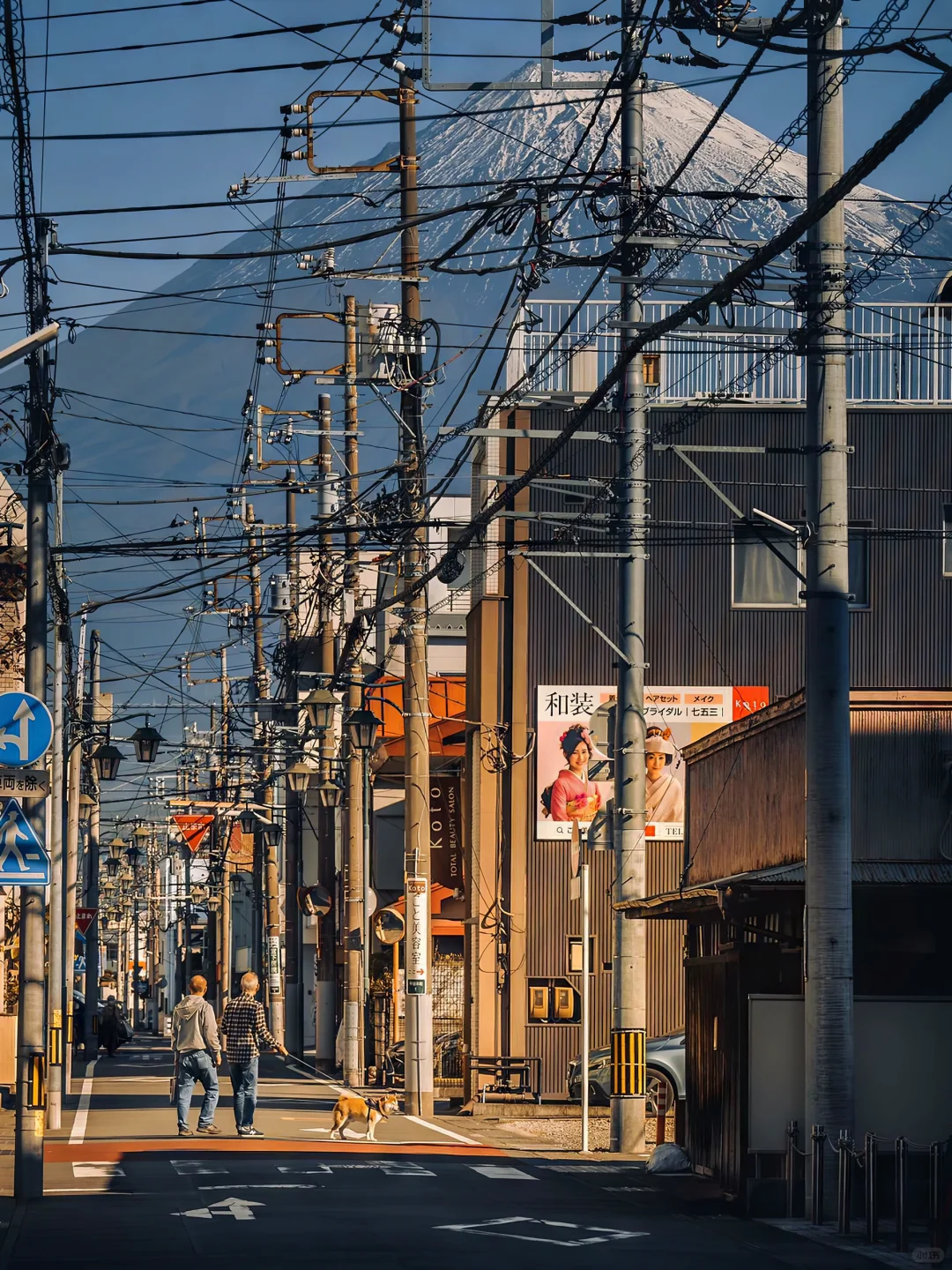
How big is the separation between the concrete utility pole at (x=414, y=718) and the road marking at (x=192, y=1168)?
7697 millimetres

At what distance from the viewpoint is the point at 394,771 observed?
146ft

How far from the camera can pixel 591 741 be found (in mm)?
33844

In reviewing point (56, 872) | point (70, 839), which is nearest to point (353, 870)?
point (70, 839)

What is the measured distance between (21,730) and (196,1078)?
25.8 feet

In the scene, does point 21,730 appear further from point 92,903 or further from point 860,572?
point 92,903

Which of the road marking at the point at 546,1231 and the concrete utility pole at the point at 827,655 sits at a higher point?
the concrete utility pole at the point at 827,655

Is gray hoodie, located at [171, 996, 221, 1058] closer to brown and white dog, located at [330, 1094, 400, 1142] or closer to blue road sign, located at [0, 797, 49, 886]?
brown and white dog, located at [330, 1094, 400, 1142]

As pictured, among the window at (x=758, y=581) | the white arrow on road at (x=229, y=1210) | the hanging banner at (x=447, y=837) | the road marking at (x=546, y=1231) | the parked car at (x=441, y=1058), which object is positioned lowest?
the parked car at (x=441, y=1058)

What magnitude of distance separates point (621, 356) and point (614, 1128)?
31.8 feet

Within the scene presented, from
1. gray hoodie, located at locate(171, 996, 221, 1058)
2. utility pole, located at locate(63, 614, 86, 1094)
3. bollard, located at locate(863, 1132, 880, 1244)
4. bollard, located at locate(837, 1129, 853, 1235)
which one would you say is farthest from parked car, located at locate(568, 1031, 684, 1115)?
bollard, located at locate(863, 1132, 880, 1244)

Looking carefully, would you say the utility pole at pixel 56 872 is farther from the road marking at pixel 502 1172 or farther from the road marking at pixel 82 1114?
the road marking at pixel 502 1172

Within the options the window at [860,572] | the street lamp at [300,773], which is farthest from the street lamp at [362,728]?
the window at [860,572]

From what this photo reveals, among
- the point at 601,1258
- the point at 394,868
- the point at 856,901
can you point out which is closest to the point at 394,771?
the point at 394,868

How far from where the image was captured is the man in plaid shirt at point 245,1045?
76.0 feet
